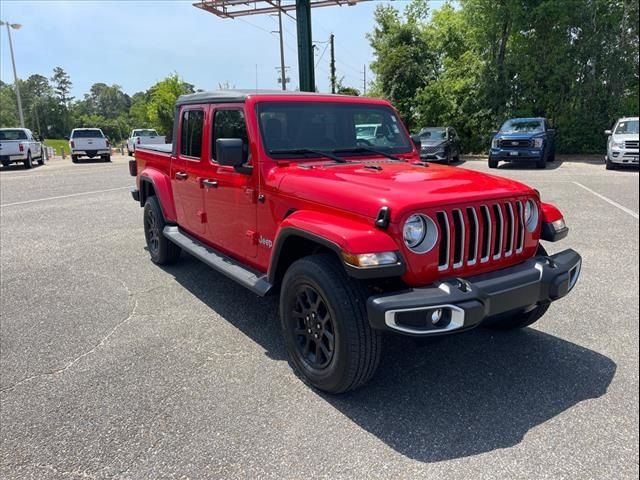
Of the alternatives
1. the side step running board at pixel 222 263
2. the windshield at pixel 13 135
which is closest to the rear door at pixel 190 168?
the side step running board at pixel 222 263

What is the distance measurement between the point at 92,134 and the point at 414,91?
57.0ft

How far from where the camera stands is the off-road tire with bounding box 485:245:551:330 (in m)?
3.43

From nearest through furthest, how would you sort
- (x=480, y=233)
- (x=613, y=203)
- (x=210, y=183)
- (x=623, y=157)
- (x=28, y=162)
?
(x=480, y=233), (x=210, y=183), (x=613, y=203), (x=623, y=157), (x=28, y=162)

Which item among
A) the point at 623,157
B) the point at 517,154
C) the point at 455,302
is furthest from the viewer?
the point at 517,154

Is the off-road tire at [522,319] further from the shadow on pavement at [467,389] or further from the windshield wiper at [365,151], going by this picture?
the windshield wiper at [365,151]

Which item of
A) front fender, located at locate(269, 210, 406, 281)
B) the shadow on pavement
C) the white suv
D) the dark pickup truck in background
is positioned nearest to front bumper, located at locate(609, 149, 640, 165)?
the white suv

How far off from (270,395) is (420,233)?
1384 millimetres

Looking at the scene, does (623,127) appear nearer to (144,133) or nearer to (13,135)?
(13,135)

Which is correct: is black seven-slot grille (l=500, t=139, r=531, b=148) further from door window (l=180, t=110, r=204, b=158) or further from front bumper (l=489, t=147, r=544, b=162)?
door window (l=180, t=110, r=204, b=158)

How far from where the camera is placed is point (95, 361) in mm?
3490

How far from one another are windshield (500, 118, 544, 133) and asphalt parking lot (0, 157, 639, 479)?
1279 centimetres

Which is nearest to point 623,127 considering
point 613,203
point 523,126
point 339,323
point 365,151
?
point 523,126

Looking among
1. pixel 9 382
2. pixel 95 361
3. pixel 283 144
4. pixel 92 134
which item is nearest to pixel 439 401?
pixel 283 144

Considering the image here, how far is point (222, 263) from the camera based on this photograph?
163 inches
